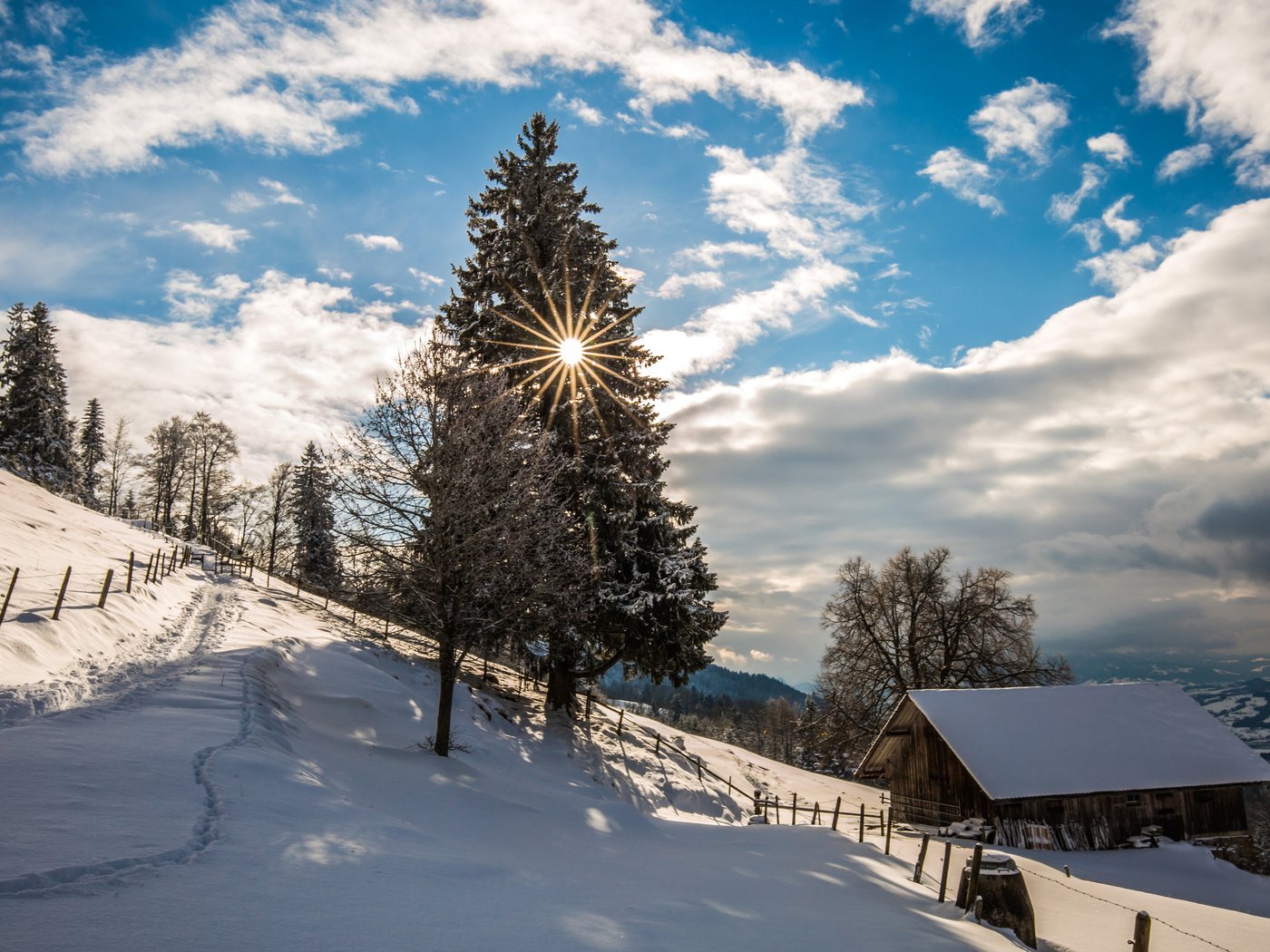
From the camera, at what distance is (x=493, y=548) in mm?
15695

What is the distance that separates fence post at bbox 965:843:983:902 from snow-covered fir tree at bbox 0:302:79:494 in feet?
172

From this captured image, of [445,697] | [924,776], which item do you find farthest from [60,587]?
[924,776]

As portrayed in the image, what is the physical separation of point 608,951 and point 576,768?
1644cm

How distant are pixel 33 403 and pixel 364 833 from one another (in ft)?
162

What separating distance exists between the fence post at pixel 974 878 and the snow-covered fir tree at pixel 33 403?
172 ft

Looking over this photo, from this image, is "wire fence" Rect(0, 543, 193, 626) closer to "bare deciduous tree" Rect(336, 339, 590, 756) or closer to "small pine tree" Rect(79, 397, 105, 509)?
"bare deciduous tree" Rect(336, 339, 590, 756)

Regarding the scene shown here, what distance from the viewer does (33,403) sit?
42.2 metres

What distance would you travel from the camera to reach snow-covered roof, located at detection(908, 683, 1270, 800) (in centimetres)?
2470

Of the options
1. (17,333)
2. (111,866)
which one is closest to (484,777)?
(111,866)

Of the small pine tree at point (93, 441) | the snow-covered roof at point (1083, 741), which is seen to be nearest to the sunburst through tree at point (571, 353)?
the snow-covered roof at point (1083, 741)

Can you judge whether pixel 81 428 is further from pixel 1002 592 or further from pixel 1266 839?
pixel 1266 839

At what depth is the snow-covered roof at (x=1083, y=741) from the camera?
2470 centimetres

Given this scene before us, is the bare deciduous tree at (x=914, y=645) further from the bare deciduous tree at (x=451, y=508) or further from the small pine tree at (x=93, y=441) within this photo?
the small pine tree at (x=93, y=441)

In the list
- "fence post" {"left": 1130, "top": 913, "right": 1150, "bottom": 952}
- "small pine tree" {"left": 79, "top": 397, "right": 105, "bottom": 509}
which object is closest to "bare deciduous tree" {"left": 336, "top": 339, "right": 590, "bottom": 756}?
"fence post" {"left": 1130, "top": 913, "right": 1150, "bottom": 952}
